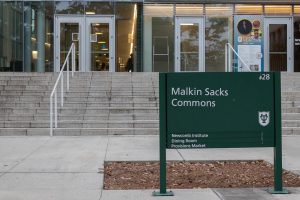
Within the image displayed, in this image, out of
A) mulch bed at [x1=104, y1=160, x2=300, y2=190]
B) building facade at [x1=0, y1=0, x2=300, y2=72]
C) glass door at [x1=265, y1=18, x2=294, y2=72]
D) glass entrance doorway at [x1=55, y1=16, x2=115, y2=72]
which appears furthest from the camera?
glass door at [x1=265, y1=18, x2=294, y2=72]

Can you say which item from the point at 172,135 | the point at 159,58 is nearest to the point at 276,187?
the point at 172,135

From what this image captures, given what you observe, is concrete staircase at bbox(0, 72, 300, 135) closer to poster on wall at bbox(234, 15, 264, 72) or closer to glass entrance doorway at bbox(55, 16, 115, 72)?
glass entrance doorway at bbox(55, 16, 115, 72)

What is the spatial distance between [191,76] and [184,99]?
1.06 feet

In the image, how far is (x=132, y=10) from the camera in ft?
79.7

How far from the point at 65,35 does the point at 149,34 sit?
4.05m

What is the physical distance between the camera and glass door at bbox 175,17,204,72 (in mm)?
24250

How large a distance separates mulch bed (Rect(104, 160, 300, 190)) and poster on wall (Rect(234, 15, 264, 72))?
51.2 feet

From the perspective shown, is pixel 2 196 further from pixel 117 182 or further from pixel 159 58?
pixel 159 58

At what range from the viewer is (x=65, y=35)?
24.0 meters

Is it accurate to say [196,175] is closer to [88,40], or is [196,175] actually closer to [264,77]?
[264,77]

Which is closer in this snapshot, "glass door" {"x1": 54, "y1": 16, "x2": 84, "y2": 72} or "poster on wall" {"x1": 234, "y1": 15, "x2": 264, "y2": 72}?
"glass door" {"x1": 54, "y1": 16, "x2": 84, "y2": 72}

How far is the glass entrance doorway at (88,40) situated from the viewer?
23812 mm

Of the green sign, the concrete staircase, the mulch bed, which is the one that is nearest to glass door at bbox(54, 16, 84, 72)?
the concrete staircase

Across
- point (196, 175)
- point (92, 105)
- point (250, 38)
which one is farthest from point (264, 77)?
point (250, 38)
